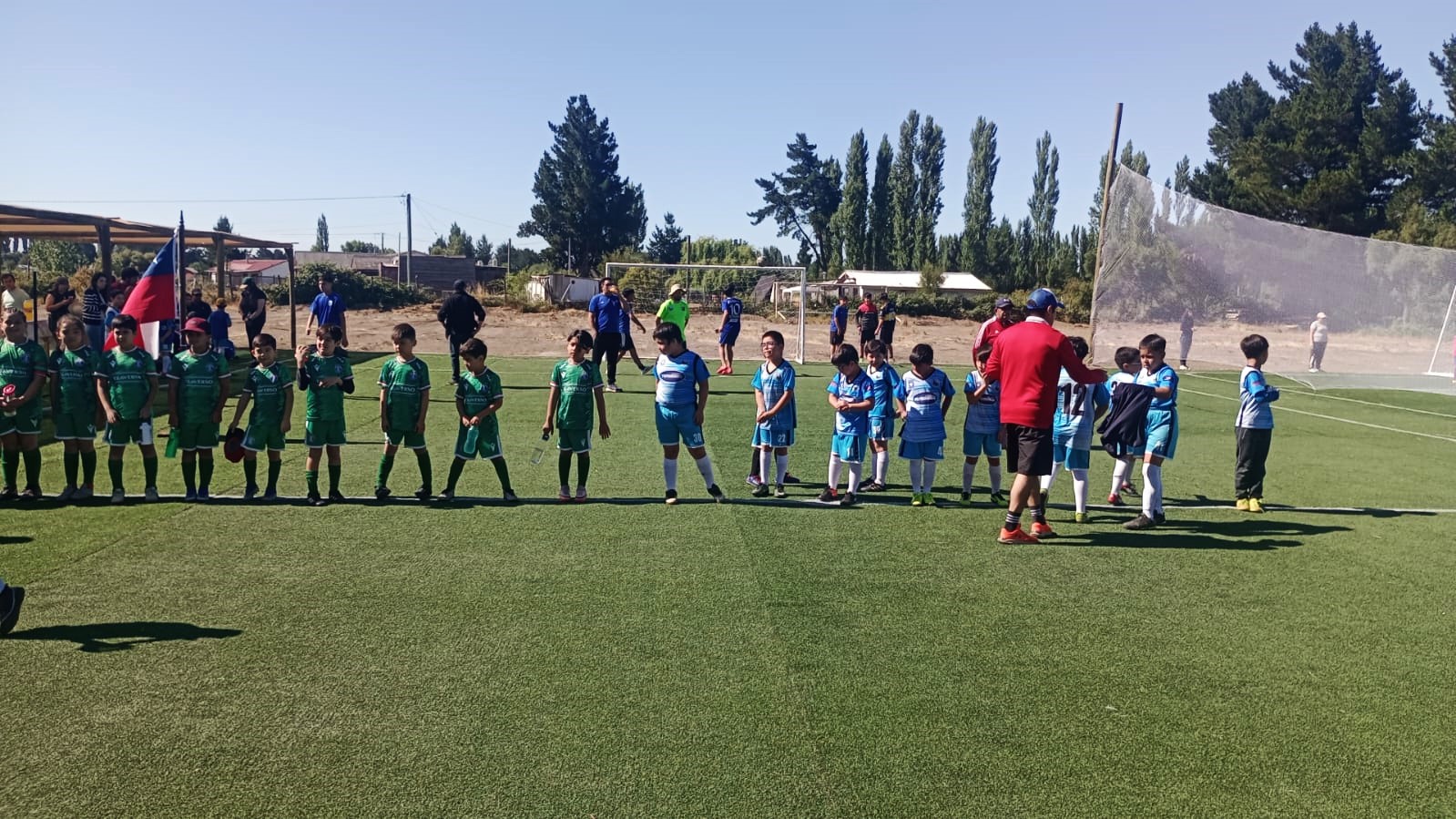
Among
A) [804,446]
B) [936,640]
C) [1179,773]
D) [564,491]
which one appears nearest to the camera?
[1179,773]

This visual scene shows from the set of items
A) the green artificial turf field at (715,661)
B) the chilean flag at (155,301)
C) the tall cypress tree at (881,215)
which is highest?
the tall cypress tree at (881,215)

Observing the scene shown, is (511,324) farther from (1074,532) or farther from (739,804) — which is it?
(739,804)

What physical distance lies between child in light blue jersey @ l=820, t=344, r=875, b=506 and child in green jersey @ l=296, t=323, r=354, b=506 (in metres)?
4.47

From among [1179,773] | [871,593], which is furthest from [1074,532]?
[1179,773]

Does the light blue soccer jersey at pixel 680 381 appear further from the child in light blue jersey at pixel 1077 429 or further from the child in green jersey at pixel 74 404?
the child in green jersey at pixel 74 404

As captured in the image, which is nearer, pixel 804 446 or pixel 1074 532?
pixel 1074 532

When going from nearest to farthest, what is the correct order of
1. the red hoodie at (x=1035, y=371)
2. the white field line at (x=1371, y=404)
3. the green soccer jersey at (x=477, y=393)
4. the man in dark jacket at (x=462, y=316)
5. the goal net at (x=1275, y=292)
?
1. the red hoodie at (x=1035, y=371)
2. the green soccer jersey at (x=477, y=393)
3. the man in dark jacket at (x=462, y=316)
4. the goal net at (x=1275, y=292)
5. the white field line at (x=1371, y=404)

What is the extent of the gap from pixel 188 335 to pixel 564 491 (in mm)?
3655

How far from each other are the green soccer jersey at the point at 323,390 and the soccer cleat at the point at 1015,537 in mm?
5868

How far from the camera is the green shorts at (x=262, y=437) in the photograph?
8.69m

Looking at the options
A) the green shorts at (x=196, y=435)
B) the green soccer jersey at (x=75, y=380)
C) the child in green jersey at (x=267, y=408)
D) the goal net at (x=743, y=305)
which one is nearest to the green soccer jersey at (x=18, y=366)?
the green soccer jersey at (x=75, y=380)

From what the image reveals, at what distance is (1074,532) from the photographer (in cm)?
841

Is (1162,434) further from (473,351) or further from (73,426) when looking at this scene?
(73,426)

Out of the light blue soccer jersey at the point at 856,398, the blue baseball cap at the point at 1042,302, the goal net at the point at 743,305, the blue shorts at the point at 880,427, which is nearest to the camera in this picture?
the blue baseball cap at the point at 1042,302
